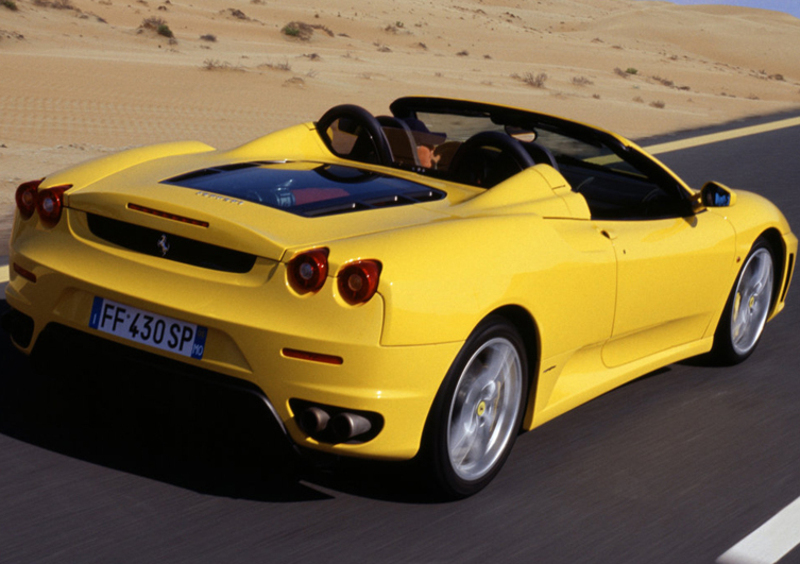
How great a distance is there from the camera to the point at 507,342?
4219mm

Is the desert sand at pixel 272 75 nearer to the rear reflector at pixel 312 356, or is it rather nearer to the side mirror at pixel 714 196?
the side mirror at pixel 714 196

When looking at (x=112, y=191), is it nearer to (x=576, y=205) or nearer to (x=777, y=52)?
(x=576, y=205)

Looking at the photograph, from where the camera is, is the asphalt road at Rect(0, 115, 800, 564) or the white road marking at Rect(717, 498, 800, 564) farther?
the white road marking at Rect(717, 498, 800, 564)

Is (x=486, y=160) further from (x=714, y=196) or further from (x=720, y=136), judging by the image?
(x=720, y=136)

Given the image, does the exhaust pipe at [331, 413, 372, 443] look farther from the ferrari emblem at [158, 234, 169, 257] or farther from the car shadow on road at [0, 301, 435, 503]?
the ferrari emblem at [158, 234, 169, 257]

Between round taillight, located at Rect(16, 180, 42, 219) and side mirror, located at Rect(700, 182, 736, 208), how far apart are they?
3.03 meters

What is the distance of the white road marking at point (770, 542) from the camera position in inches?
154

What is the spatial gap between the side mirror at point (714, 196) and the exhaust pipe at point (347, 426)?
8.19 feet

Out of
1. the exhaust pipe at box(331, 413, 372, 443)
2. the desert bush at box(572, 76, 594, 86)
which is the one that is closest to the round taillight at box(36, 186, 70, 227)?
the exhaust pipe at box(331, 413, 372, 443)

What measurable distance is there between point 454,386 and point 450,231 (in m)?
0.54

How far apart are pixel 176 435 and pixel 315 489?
696 mm

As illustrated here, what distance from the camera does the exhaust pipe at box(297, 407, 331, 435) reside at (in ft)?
12.2

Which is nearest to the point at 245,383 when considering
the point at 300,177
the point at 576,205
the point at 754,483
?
the point at 300,177

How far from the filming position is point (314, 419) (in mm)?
3723
